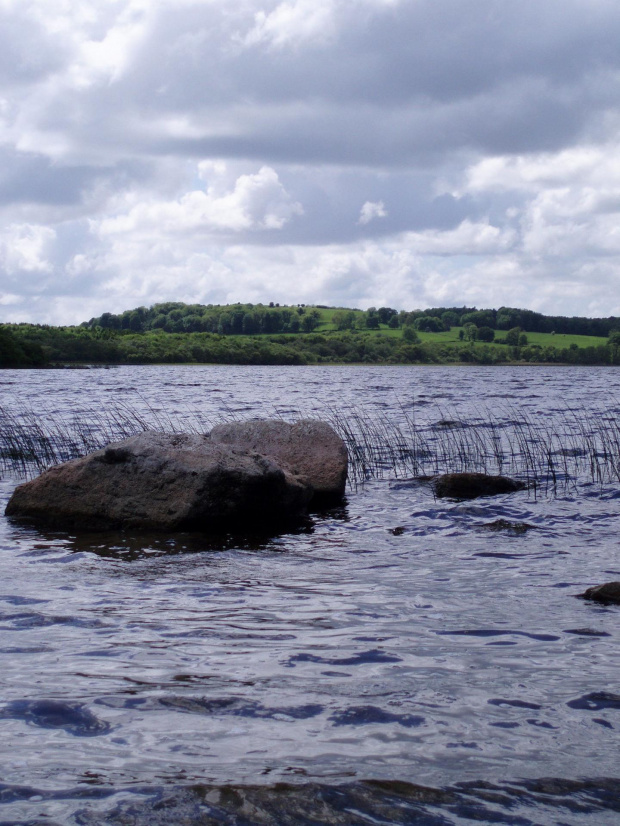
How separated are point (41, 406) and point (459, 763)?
34234 mm

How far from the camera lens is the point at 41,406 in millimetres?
35688

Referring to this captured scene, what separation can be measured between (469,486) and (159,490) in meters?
5.92

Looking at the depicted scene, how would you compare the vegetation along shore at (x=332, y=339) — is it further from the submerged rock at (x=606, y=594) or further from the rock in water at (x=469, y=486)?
the submerged rock at (x=606, y=594)

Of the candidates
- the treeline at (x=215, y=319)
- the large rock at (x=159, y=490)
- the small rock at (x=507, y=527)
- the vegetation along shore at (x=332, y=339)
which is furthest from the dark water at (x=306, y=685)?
the treeline at (x=215, y=319)

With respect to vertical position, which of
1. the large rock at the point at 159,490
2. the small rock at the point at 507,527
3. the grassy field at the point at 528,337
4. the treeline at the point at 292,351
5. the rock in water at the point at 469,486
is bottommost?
the small rock at the point at 507,527

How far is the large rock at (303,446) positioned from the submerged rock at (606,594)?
688 centimetres

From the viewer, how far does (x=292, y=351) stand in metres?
133

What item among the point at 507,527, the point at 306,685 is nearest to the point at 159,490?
the point at 507,527

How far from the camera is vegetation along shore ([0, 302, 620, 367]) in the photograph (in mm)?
127875

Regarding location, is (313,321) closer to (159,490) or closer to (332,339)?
(332,339)

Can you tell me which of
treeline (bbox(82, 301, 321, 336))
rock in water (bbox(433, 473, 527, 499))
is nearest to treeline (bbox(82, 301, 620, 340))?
treeline (bbox(82, 301, 321, 336))

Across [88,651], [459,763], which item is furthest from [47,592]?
[459,763]

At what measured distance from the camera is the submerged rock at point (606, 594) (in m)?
6.98

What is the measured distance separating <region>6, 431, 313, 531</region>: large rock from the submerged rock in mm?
5083
